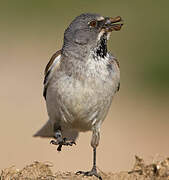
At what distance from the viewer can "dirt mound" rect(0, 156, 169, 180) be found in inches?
313

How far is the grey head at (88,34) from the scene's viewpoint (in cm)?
902

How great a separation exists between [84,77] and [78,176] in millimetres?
1254

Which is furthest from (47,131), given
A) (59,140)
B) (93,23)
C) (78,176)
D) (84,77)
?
(78,176)

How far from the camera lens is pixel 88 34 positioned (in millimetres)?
9125

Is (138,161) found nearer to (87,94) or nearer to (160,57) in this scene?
(87,94)

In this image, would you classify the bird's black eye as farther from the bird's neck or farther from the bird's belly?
the bird's belly

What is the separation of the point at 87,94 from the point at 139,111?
639 cm

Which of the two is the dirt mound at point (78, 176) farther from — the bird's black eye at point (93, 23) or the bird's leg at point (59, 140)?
the bird's black eye at point (93, 23)

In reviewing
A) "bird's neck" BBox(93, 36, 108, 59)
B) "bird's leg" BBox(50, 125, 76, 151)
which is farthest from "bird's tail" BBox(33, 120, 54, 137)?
"bird's neck" BBox(93, 36, 108, 59)

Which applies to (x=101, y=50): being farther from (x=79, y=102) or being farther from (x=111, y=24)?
(x=79, y=102)

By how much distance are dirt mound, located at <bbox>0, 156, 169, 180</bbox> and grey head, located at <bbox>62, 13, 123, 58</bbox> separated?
154cm

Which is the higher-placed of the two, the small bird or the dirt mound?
the small bird

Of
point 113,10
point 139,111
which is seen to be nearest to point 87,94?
point 139,111

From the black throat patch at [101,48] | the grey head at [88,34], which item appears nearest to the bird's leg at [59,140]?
the grey head at [88,34]
